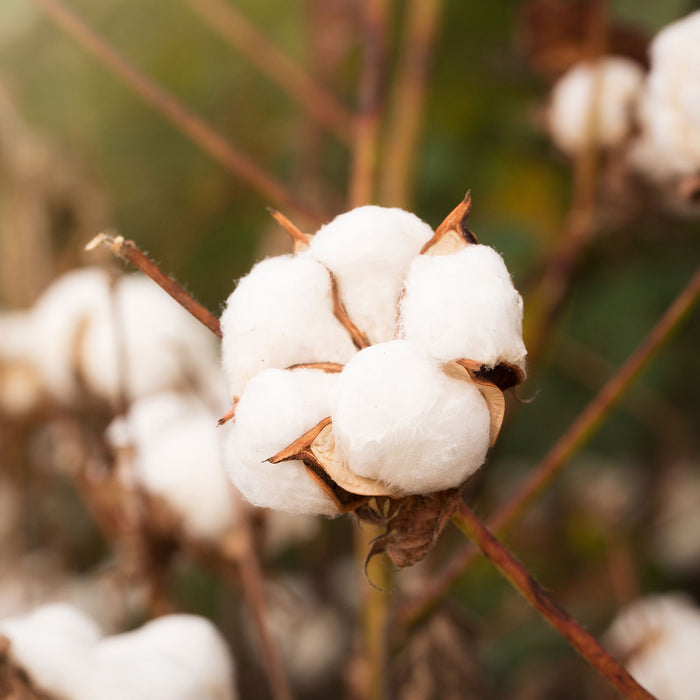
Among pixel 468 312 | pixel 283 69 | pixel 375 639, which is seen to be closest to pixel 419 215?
pixel 283 69

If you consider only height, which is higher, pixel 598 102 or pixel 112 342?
pixel 598 102

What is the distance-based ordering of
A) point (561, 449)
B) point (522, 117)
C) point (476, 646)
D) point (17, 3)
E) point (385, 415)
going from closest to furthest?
point (385, 415), point (561, 449), point (476, 646), point (522, 117), point (17, 3)

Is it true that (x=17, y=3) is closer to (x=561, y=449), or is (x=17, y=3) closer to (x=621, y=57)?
(x=621, y=57)

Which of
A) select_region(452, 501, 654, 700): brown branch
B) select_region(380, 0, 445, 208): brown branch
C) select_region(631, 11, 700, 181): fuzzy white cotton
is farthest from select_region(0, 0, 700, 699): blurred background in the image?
select_region(452, 501, 654, 700): brown branch

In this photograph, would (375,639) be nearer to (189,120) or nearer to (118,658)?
(118,658)

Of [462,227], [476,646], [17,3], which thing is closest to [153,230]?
[17,3]

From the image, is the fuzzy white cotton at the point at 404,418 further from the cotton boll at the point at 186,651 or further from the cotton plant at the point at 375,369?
the cotton boll at the point at 186,651
